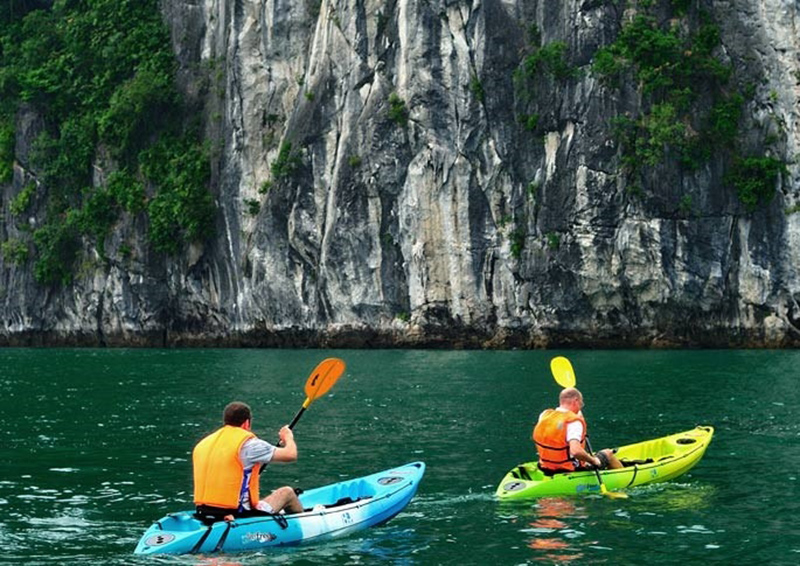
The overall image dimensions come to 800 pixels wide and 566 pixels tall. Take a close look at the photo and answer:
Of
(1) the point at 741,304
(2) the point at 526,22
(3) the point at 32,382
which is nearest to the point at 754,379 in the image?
(1) the point at 741,304

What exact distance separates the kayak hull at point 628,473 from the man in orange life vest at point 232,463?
434 cm

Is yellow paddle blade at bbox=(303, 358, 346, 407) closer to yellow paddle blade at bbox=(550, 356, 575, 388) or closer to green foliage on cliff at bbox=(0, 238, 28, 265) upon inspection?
yellow paddle blade at bbox=(550, 356, 575, 388)

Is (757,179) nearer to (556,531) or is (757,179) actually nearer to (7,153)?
(556,531)

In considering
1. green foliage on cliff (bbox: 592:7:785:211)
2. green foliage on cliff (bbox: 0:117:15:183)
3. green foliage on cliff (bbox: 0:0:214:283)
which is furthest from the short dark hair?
green foliage on cliff (bbox: 0:117:15:183)

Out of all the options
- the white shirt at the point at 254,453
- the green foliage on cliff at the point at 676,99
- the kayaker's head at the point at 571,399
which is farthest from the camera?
the green foliage on cliff at the point at 676,99

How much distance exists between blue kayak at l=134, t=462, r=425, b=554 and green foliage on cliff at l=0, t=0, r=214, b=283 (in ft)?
165

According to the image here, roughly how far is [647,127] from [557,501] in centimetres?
3706

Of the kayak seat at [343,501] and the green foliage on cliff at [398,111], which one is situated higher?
the green foliage on cliff at [398,111]

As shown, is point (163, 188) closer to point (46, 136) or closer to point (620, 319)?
point (46, 136)

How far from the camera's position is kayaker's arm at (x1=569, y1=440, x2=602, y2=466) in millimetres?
17484

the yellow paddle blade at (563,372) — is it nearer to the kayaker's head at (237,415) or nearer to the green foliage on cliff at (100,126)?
the kayaker's head at (237,415)

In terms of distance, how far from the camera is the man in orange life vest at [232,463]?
1388 cm

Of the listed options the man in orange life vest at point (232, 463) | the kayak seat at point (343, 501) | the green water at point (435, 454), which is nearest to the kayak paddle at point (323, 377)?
the green water at point (435, 454)

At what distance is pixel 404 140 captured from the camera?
188 ft
